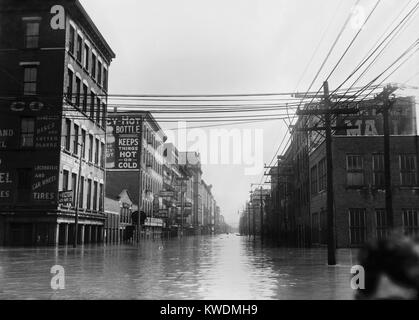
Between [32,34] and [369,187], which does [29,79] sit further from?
[369,187]

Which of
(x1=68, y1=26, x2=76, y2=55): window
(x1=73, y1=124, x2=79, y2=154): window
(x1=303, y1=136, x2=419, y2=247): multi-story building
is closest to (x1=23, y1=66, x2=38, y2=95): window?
(x1=68, y1=26, x2=76, y2=55): window

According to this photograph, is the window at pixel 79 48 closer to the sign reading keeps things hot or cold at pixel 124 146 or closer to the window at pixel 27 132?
the window at pixel 27 132

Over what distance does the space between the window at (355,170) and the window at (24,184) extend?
23935 millimetres

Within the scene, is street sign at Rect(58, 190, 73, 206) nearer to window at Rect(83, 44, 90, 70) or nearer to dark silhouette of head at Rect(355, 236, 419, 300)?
window at Rect(83, 44, 90, 70)

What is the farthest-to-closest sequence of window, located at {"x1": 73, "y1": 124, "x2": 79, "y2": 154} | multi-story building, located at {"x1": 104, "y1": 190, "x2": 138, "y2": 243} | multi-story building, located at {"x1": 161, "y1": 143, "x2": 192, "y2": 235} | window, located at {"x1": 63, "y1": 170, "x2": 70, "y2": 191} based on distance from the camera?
1. multi-story building, located at {"x1": 161, "y1": 143, "x2": 192, "y2": 235}
2. multi-story building, located at {"x1": 104, "y1": 190, "x2": 138, "y2": 243}
3. window, located at {"x1": 73, "y1": 124, "x2": 79, "y2": 154}
4. window, located at {"x1": 63, "y1": 170, "x2": 70, "y2": 191}

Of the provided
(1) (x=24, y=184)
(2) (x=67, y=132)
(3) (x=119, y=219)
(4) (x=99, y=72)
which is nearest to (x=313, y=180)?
(2) (x=67, y=132)

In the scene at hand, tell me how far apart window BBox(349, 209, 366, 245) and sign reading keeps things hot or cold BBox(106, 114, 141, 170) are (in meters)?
29.8

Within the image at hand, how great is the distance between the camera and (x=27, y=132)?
36.3 meters

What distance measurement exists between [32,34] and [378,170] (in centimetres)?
2810

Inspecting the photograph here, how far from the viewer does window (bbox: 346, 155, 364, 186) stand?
3712cm

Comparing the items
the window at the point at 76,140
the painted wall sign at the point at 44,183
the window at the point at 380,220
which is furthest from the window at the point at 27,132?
the window at the point at 380,220
